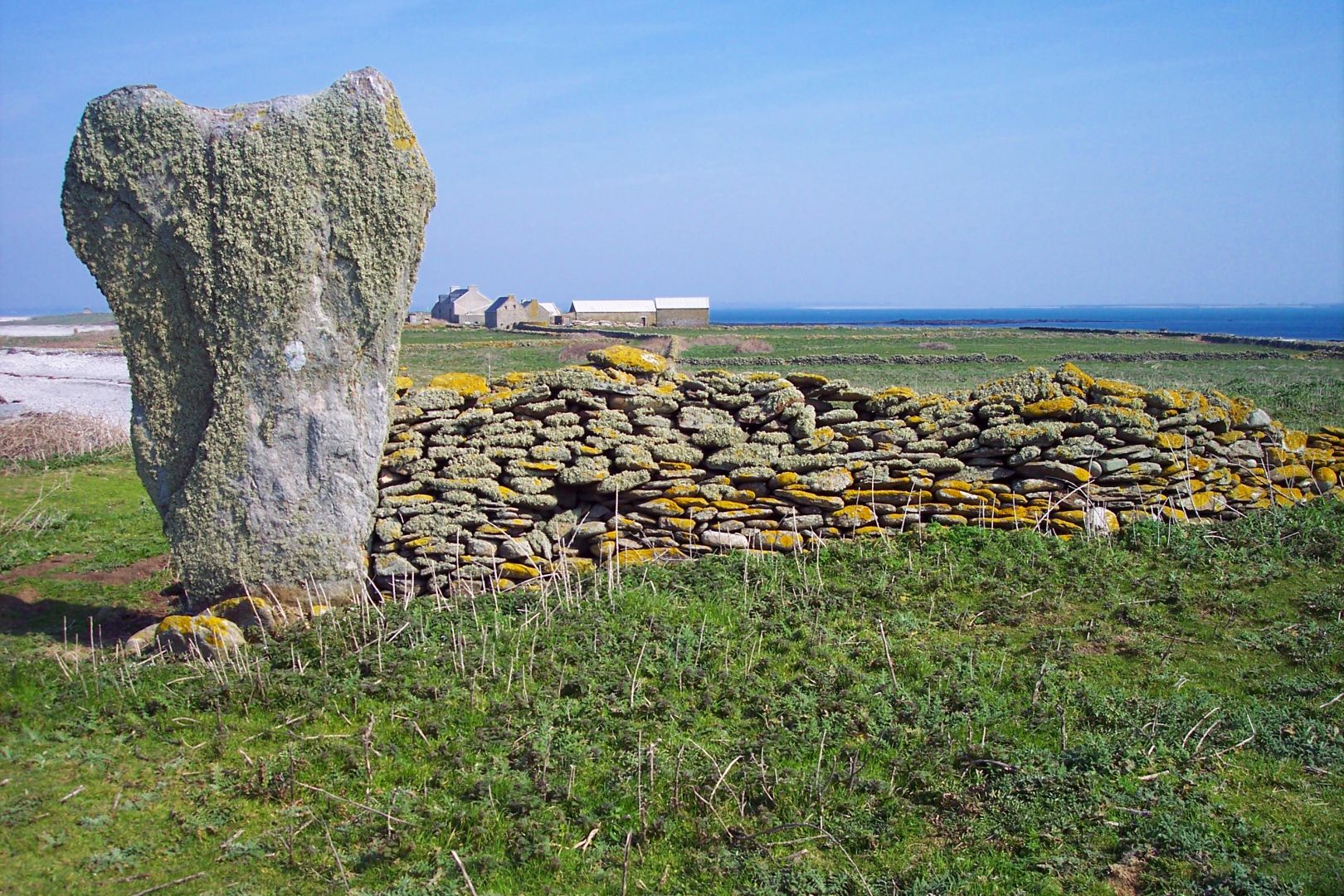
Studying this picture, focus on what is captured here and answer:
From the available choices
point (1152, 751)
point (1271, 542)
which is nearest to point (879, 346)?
point (1271, 542)

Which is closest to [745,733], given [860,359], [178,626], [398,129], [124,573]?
[178,626]

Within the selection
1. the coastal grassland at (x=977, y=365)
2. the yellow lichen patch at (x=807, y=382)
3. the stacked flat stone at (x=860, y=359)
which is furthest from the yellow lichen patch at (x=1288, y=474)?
the stacked flat stone at (x=860, y=359)

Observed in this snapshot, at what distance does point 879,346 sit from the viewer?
72.3 m

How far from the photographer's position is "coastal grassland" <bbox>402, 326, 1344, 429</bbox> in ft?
96.2

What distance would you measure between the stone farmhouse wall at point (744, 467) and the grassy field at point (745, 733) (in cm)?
61

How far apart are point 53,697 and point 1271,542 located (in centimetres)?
1187

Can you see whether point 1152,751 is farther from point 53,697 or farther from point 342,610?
point 53,697

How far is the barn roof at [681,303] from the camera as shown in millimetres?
104213

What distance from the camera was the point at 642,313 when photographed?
340 feet

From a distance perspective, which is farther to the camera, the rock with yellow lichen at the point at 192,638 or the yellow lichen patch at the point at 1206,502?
the yellow lichen patch at the point at 1206,502

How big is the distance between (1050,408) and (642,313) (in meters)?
94.6

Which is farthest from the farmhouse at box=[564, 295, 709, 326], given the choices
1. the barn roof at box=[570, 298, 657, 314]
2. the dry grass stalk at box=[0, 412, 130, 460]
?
the dry grass stalk at box=[0, 412, 130, 460]

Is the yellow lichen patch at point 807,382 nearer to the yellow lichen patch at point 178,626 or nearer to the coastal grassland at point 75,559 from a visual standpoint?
the yellow lichen patch at point 178,626

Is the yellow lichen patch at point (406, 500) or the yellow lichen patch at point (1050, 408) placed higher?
the yellow lichen patch at point (1050, 408)
